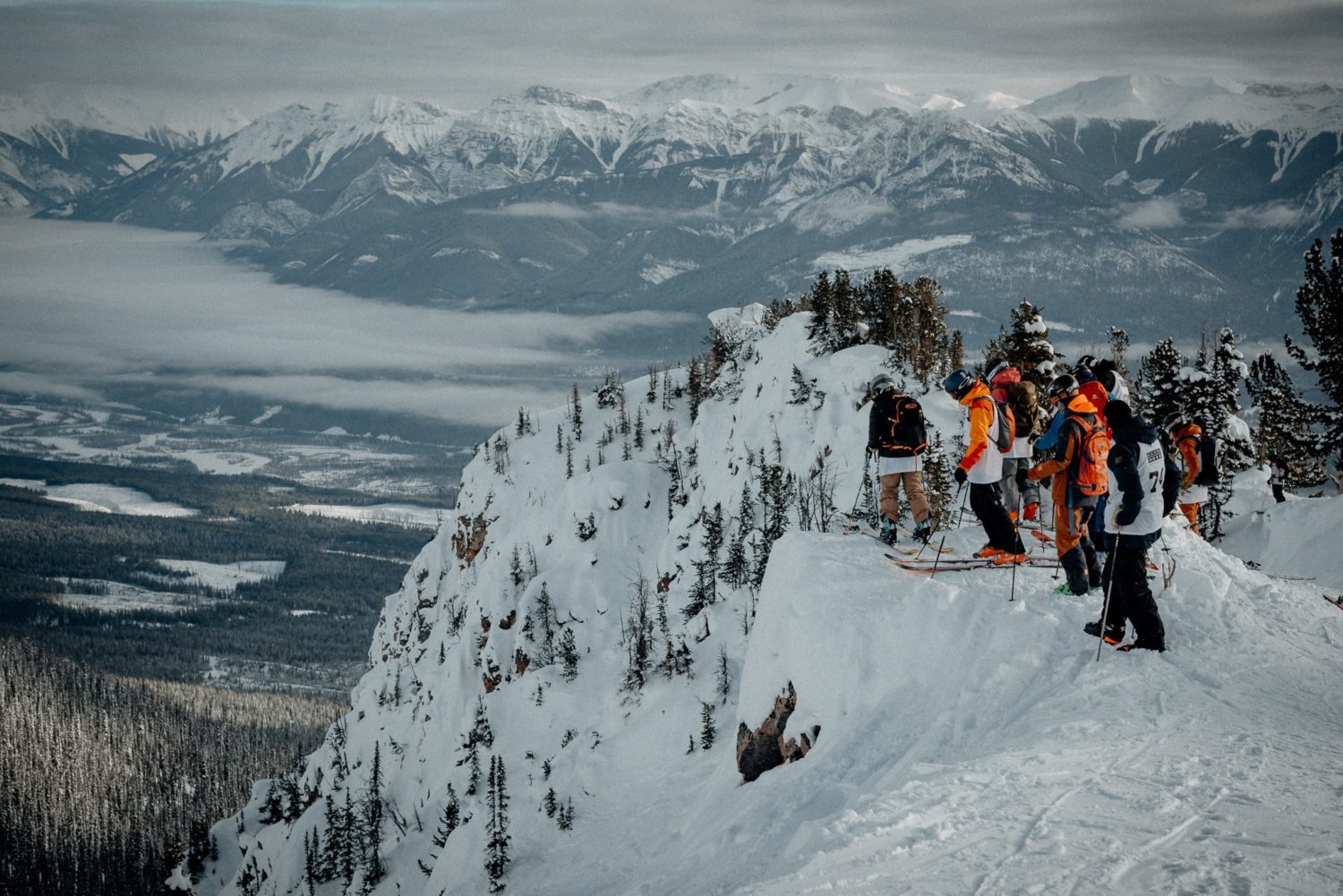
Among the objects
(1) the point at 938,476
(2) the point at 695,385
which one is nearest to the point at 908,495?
(1) the point at 938,476

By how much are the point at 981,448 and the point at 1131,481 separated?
10.5 feet

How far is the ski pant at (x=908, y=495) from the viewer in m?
19.1

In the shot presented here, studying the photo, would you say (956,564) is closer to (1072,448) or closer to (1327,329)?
(1072,448)

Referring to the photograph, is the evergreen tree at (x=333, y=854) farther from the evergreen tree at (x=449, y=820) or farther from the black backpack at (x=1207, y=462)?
the black backpack at (x=1207, y=462)

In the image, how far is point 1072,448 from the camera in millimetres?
15258

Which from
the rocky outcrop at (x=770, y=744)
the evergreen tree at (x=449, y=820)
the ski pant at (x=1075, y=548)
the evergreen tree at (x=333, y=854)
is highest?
the ski pant at (x=1075, y=548)

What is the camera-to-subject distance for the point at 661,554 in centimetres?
5591

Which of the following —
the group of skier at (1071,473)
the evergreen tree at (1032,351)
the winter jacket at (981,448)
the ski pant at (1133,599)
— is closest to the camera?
the ski pant at (1133,599)

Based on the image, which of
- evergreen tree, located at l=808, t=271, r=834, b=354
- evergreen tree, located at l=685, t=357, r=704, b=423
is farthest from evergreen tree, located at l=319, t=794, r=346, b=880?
evergreen tree, located at l=685, t=357, r=704, b=423

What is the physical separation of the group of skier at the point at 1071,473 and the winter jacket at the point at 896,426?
0.02 meters

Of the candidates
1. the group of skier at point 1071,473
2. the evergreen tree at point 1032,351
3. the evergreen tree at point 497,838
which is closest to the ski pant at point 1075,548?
the group of skier at point 1071,473

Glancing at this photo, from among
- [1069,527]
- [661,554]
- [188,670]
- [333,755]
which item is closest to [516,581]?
[661,554]

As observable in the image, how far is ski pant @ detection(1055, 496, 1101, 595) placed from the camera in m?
15.5

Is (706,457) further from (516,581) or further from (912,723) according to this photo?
(912,723)
